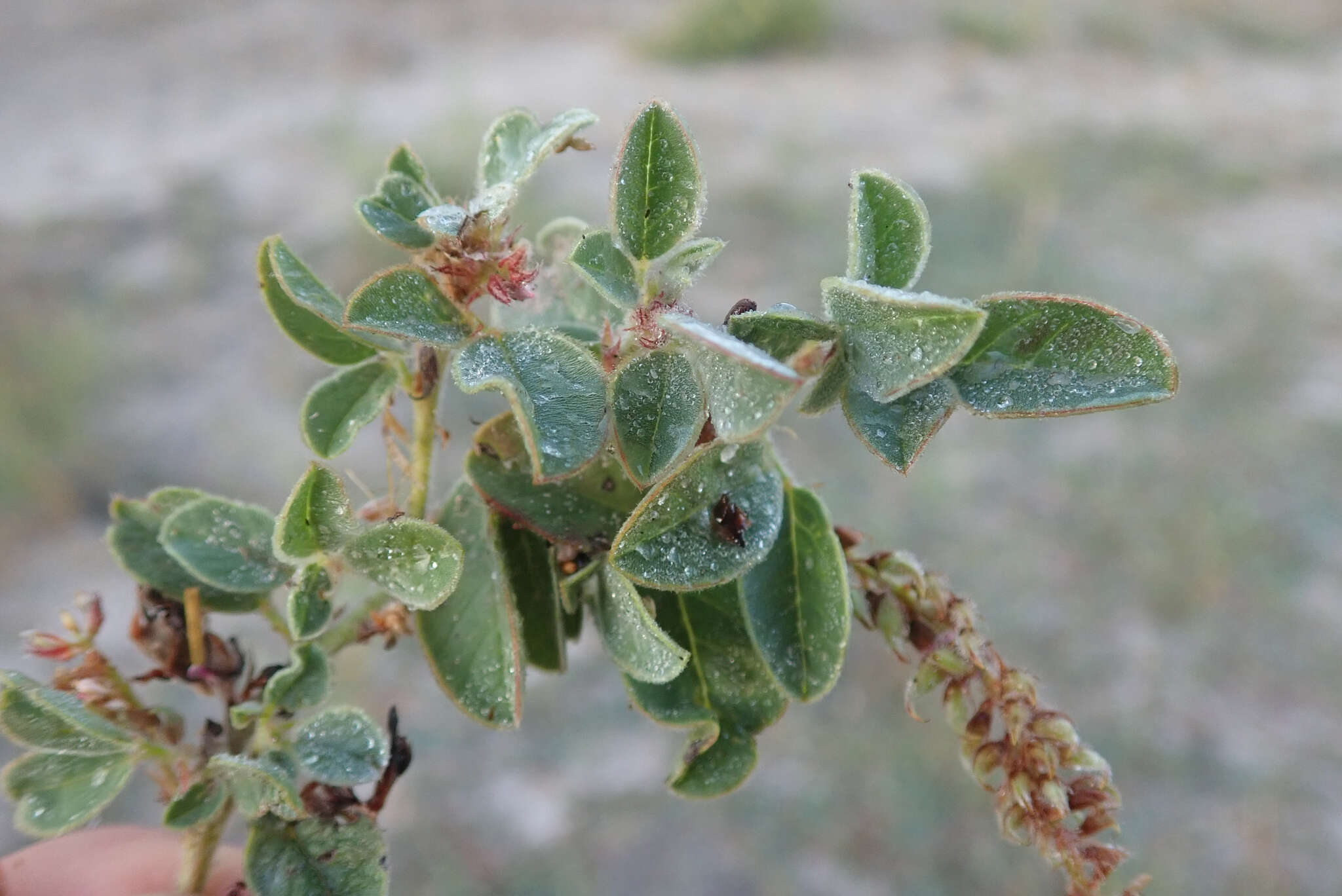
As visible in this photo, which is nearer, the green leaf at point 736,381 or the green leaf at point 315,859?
the green leaf at point 736,381

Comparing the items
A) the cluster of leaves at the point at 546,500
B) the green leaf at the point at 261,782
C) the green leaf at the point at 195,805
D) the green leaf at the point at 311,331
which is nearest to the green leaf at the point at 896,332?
the cluster of leaves at the point at 546,500

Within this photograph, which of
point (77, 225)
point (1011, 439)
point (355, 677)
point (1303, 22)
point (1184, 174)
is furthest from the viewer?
point (1303, 22)

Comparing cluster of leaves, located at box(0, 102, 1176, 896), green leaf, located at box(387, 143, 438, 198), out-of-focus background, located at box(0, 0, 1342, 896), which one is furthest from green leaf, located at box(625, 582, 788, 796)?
out-of-focus background, located at box(0, 0, 1342, 896)

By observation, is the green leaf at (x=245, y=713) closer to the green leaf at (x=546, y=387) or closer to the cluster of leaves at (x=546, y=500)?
the cluster of leaves at (x=546, y=500)

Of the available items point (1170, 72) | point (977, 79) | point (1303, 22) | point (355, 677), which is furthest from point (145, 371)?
point (1303, 22)

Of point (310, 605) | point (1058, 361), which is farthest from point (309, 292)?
point (1058, 361)

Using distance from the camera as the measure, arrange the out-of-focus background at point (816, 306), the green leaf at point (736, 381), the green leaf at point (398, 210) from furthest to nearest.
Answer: the out-of-focus background at point (816, 306), the green leaf at point (398, 210), the green leaf at point (736, 381)

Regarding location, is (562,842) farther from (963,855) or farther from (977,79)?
(977,79)
